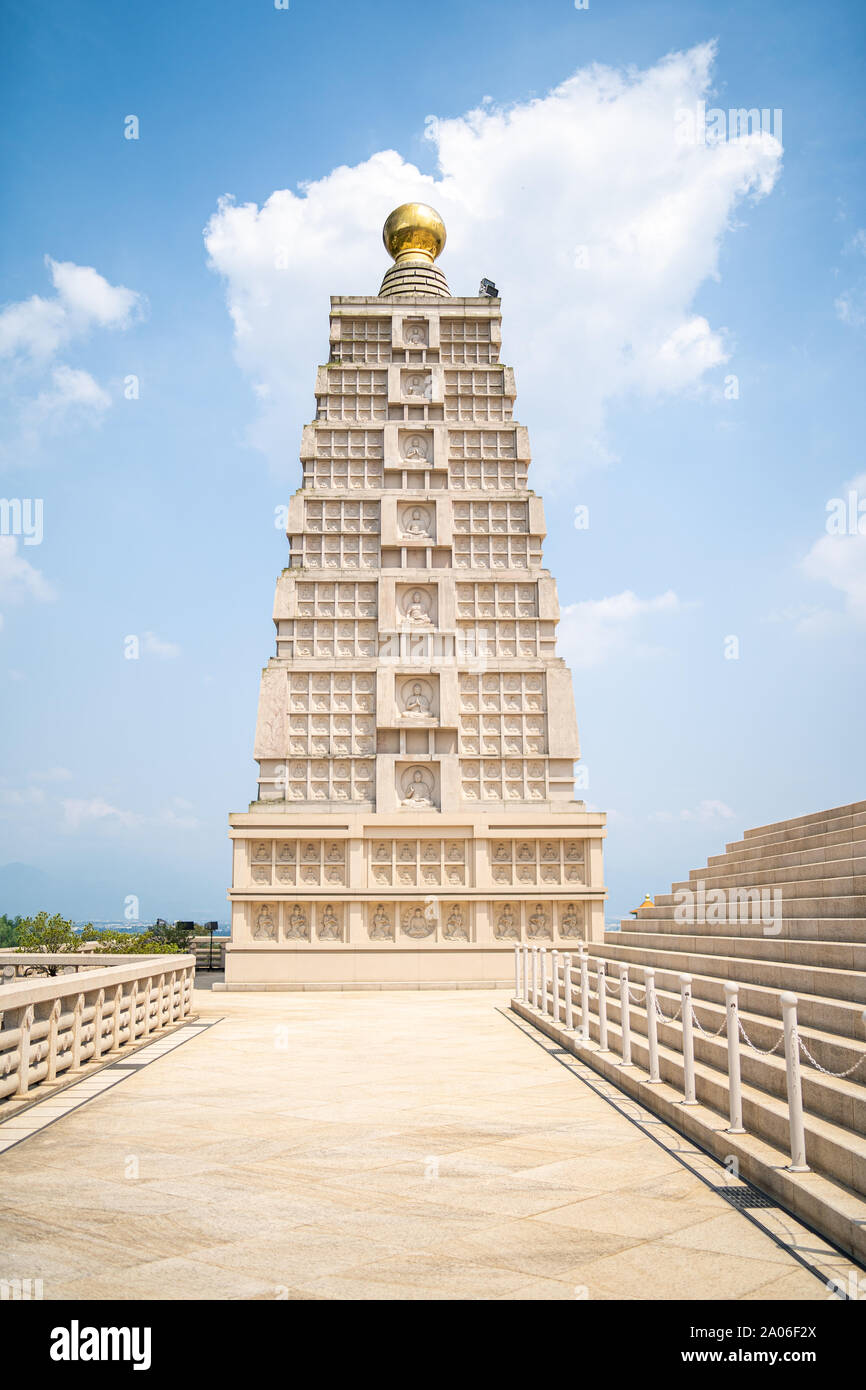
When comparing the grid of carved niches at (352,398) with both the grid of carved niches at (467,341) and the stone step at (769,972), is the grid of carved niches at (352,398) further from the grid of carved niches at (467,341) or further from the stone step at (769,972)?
the stone step at (769,972)

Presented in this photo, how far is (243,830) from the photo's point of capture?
24906 mm

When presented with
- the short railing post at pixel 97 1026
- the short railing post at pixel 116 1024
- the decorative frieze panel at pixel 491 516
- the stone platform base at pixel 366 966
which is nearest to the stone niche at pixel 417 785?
the stone platform base at pixel 366 966

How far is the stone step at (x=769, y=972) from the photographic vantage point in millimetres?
7984

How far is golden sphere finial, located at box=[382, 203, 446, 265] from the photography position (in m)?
34.8

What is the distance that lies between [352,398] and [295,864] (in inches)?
573

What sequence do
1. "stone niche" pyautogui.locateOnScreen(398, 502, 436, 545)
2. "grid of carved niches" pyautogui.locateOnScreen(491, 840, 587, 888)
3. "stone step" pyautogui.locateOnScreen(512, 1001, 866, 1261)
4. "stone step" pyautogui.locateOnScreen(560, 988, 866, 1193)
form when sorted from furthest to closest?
1. "stone niche" pyautogui.locateOnScreen(398, 502, 436, 545)
2. "grid of carved niches" pyautogui.locateOnScreen(491, 840, 587, 888)
3. "stone step" pyautogui.locateOnScreen(560, 988, 866, 1193)
4. "stone step" pyautogui.locateOnScreen(512, 1001, 866, 1261)

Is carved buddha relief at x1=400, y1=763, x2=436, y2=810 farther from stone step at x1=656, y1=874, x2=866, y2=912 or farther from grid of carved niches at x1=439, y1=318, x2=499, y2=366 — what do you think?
grid of carved niches at x1=439, y1=318, x2=499, y2=366

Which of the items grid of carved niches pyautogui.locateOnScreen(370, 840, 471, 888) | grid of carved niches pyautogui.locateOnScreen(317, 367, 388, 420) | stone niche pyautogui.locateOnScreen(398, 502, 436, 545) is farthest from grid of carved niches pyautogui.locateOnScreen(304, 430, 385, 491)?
grid of carved niches pyautogui.locateOnScreen(370, 840, 471, 888)

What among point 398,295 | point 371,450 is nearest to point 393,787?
point 371,450

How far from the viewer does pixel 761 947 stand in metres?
10.7

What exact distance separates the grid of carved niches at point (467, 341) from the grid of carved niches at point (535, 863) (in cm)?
1549

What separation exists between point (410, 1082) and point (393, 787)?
608 inches

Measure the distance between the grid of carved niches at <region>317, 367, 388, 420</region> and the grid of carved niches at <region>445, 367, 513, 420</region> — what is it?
2.04 meters
